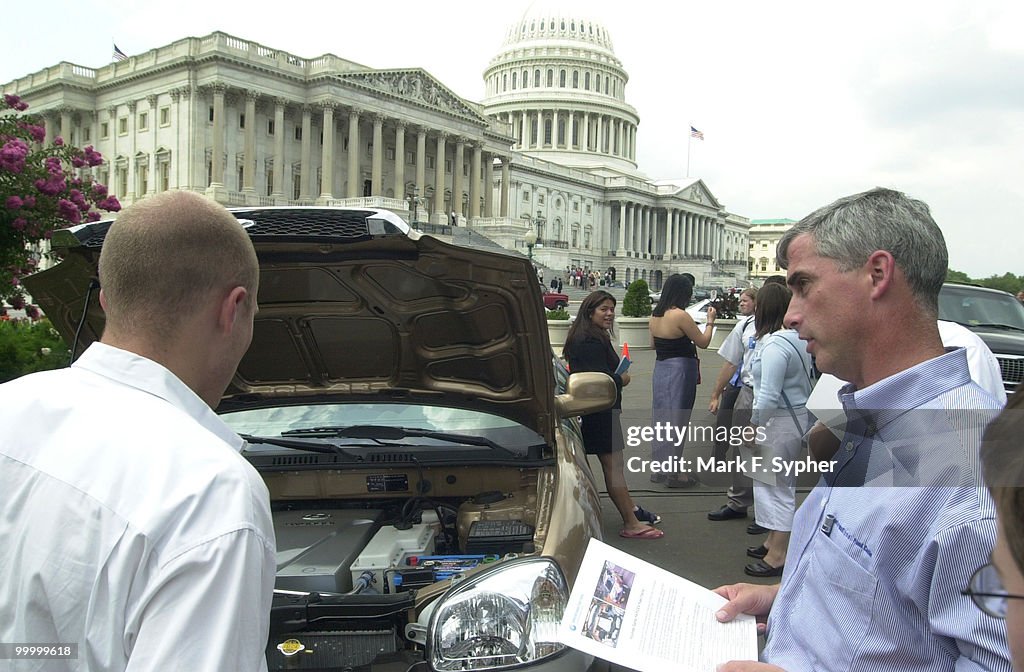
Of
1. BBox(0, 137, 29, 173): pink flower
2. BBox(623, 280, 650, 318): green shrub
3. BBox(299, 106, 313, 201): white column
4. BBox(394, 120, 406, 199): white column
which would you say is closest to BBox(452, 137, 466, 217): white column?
BBox(394, 120, 406, 199): white column

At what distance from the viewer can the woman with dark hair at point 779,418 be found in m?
4.76

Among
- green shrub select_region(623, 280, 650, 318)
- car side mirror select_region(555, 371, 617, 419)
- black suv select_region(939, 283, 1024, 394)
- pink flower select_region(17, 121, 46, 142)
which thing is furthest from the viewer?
green shrub select_region(623, 280, 650, 318)

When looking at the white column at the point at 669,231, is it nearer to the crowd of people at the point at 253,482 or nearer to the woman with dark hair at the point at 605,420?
the woman with dark hair at the point at 605,420

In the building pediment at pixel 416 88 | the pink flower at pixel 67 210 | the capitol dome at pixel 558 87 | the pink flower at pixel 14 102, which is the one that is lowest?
the pink flower at pixel 67 210

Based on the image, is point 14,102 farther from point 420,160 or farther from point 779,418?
point 420,160

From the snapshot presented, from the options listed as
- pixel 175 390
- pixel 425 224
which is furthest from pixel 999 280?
pixel 425 224

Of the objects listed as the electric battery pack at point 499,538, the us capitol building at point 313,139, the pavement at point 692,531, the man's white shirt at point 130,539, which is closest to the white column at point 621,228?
the us capitol building at point 313,139

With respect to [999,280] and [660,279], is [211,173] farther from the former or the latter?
[660,279]

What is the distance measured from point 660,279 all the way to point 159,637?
100052mm

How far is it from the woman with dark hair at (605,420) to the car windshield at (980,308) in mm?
6454

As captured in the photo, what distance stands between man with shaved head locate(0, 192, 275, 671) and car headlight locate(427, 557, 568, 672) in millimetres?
1055

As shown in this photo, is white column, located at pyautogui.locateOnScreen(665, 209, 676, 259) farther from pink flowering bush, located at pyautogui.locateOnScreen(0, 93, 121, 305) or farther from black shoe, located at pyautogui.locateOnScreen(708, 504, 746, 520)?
black shoe, located at pyautogui.locateOnScreen(708, 504, 746, 520)

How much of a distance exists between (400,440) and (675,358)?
4.24 m

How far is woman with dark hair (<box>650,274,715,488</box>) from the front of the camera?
6840mm
